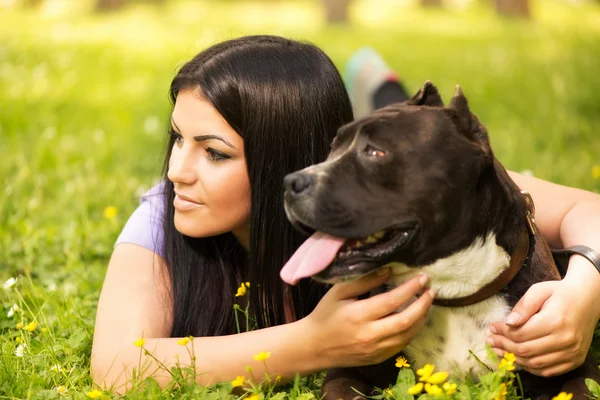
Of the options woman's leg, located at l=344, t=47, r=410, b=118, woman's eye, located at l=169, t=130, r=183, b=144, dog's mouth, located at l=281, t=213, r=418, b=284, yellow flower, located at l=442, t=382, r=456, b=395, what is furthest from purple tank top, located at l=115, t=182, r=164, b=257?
woman's leg, located at l=344, t=47, r=410, b=118

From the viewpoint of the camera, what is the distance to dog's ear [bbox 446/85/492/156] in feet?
8.45

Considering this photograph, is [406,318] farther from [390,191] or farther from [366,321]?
[390,191]

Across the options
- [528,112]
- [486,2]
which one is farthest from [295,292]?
[486,2]

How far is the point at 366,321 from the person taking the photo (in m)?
2.59

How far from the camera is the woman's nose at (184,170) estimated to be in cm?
312

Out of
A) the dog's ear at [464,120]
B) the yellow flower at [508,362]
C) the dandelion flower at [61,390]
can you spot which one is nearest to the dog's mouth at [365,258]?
the dog's ear at [464,120]

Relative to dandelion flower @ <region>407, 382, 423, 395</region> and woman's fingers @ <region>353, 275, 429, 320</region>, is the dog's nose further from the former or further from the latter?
dandelion flower @ <region>407, 382, 423, 395</region>

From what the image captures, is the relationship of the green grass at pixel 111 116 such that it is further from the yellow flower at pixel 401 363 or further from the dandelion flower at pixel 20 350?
the yellow flower at pixel 401 363

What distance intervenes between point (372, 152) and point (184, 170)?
0.87 metres

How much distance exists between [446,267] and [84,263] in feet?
8.07

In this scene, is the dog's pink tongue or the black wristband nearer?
the dog's pink tongue

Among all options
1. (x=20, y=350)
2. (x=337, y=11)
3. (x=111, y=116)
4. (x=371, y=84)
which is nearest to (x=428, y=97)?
(x=20, y=350)

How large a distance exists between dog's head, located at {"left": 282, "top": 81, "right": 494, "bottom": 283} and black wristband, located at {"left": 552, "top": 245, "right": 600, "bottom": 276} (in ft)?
1.89

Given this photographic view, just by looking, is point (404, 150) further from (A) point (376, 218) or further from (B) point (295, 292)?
(B) point (295, 292)
